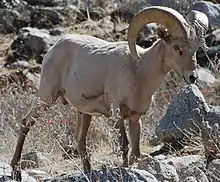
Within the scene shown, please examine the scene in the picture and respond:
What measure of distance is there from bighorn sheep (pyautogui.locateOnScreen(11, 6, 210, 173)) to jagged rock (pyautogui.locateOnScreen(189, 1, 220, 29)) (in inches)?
372

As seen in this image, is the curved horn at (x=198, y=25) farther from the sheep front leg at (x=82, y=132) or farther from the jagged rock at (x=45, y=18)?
the jagged rock at (x=45, y=18)

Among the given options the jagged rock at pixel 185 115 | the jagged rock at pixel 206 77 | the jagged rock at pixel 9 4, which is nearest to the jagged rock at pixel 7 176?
the jagged rock at pixel 185 115

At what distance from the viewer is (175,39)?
307 inches

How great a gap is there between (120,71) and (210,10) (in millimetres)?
10677

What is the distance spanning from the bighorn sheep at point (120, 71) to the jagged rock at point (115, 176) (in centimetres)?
149

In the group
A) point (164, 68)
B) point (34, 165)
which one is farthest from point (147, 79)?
point (34, 165)

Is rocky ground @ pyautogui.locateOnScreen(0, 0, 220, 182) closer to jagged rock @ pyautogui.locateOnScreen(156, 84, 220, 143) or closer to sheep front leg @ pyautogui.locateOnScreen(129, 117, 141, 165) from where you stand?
jagged rock @ pyautogui.locateOnScreen(156, 84, 220, 143)

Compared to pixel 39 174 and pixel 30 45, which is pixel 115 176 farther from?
pixel 30 45

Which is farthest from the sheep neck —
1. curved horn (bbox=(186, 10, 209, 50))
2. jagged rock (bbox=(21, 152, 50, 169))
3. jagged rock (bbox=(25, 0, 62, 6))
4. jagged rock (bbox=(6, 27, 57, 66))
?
jagged rock (bbox=(25, 0, 62, 6))

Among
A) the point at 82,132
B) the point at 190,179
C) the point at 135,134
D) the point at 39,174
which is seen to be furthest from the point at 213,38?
the point at 190,179

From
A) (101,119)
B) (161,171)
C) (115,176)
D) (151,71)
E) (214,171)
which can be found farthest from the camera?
(101,119)

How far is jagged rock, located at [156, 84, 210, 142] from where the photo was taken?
9.77 m

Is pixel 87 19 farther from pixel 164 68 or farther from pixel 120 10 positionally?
pixel 164 68

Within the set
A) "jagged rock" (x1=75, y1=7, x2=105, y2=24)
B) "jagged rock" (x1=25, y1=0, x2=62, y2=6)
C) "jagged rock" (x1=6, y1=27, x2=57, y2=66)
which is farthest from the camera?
"jagged rock" (x1=25, y1=0, x2=62, y2=6)
